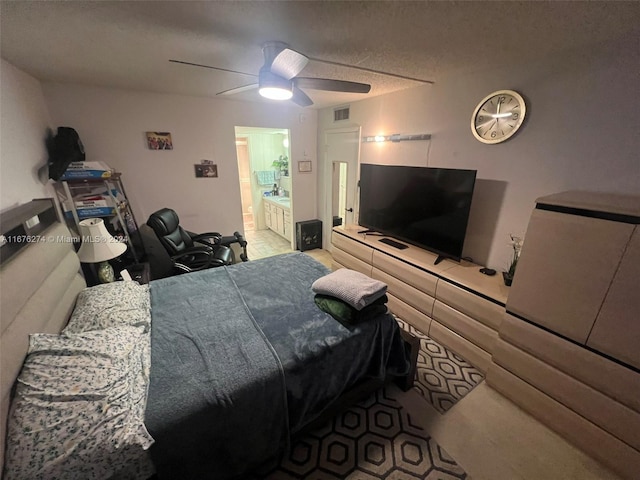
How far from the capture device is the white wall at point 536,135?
159 centimetres

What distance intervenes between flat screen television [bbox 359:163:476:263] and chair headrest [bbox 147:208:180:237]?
244 centimetres

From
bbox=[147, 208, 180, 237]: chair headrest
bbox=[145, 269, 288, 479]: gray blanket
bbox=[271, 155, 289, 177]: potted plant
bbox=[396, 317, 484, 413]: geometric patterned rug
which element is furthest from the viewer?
bbox=[271, 155, 289, 177]: potted plant

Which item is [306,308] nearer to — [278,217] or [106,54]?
[106,54]

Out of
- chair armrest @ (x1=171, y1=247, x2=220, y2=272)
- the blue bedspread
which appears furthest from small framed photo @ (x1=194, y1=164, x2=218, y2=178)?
the blue bedspread

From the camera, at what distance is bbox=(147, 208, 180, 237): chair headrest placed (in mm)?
2900

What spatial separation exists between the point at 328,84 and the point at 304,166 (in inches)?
99.9

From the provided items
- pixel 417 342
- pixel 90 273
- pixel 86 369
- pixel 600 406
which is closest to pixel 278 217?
pixel 90 273

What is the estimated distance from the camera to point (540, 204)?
1585 millimetres

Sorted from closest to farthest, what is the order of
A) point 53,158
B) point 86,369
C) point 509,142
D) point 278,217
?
point 86,369 → point 509,142 → point 53,158 → point 278,217

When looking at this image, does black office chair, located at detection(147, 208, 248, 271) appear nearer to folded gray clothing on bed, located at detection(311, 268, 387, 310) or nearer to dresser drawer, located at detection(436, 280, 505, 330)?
folded gray clothing on bed, located at detection(311, 268, 387, 310)

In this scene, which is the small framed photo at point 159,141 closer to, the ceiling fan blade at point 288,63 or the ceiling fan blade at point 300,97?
the ceiling fan blade at point 300,97

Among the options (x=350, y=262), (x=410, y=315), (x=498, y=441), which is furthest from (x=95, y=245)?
(x=498, y=441)

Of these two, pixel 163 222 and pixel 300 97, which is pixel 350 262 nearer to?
pixel 300 97

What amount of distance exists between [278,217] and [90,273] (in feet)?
10.7
